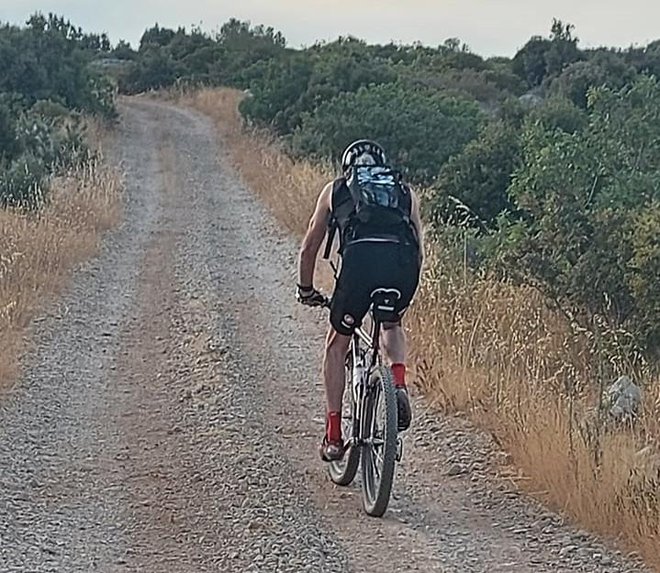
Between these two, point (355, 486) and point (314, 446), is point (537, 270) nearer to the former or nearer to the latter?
point (314, 446)

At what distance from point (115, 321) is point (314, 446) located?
156 inches

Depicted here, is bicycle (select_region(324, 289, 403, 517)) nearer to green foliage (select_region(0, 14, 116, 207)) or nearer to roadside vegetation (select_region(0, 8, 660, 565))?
roadside vegetation (select_region(0, 8, 660, 565))

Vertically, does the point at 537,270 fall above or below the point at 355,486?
above

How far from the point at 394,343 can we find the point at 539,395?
4.86ft

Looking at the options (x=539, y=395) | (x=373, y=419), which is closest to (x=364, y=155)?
(x=373, y=419)

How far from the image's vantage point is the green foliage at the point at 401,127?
774 inches

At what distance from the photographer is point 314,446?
681 centimetres

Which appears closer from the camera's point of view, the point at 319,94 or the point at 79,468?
the point at 79,468

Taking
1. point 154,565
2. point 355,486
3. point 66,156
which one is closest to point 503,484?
point 355,486

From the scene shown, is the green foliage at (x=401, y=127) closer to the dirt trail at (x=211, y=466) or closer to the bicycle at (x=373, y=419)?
the dirt trail at (x=211, y=466)

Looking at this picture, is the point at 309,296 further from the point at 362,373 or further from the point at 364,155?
the point at 364,155

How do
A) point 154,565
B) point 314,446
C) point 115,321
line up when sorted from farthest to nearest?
point 115,321
point 314,446
point 154,565

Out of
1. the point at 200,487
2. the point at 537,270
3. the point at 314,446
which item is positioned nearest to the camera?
the point at 200,487

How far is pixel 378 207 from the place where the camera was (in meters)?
5.38
